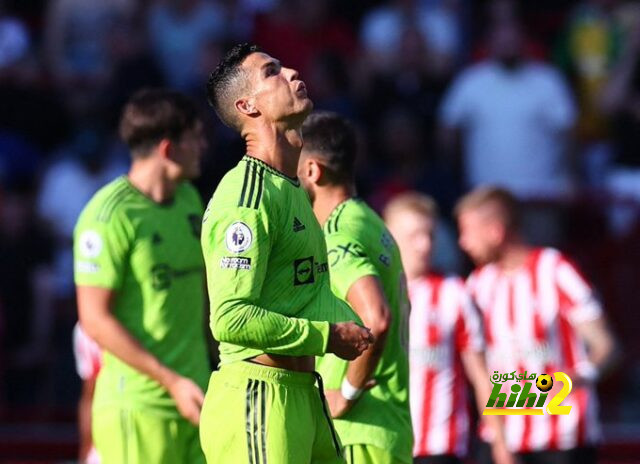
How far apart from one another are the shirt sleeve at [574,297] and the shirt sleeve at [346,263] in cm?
201

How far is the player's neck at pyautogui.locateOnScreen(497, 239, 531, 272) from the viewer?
7.98 meters

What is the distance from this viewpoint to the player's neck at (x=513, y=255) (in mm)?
7980

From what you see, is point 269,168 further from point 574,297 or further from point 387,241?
point 574,297

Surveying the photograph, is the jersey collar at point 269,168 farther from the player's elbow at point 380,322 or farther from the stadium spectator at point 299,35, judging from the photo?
the stadium spectator at point 299,35

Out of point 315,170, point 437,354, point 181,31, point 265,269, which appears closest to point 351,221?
point 315,170

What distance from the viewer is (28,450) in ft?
37.2

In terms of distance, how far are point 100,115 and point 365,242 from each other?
23.7 ft

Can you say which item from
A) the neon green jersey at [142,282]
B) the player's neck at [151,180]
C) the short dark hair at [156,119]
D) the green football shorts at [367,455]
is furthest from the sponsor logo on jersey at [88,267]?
the green football shorts at [367,455]

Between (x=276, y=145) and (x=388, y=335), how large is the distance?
1.15 m

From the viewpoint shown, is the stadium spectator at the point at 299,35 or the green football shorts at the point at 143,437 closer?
the green football shorts at the point at 143,437

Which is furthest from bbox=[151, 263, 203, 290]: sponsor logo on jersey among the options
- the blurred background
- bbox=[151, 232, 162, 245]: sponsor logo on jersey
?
the blurred background

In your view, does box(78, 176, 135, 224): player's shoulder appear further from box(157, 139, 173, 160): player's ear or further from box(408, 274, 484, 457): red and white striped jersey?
box(408, 274, 484, 457): red and white striped jersey

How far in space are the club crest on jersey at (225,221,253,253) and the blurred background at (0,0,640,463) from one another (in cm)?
646

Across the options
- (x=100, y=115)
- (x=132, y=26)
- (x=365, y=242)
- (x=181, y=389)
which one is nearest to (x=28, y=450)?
(x=100, y=115)
